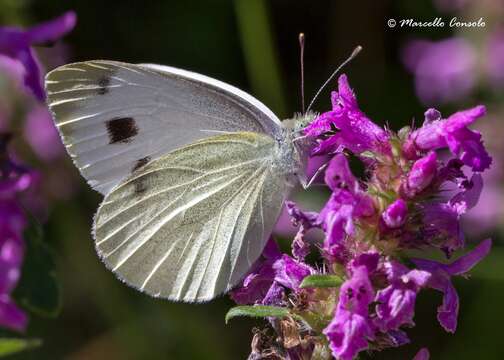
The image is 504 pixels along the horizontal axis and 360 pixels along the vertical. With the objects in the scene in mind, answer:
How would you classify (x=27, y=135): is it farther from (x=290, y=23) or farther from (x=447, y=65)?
(x=447, y=65)

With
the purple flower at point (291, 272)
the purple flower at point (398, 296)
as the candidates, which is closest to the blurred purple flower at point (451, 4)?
the purple flower at point (291, 272)

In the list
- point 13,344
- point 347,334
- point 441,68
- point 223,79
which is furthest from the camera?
point 441,68

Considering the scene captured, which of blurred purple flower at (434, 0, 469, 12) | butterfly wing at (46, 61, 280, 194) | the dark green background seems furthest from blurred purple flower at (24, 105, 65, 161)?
blurred purple flower at (434, 0, 469, 12)

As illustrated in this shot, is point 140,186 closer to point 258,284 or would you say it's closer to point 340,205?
point 258,284

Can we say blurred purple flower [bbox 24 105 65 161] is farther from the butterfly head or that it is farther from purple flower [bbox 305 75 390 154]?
purple flower [bbox 305 75 390 154]

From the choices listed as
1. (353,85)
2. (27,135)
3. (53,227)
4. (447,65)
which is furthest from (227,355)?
(447,65)

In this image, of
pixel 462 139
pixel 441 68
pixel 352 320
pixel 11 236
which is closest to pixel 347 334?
pixel 352 320

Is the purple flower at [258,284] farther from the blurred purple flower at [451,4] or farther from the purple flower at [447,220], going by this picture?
the blurred purple flower at [451,4]

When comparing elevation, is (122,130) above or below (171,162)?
above
